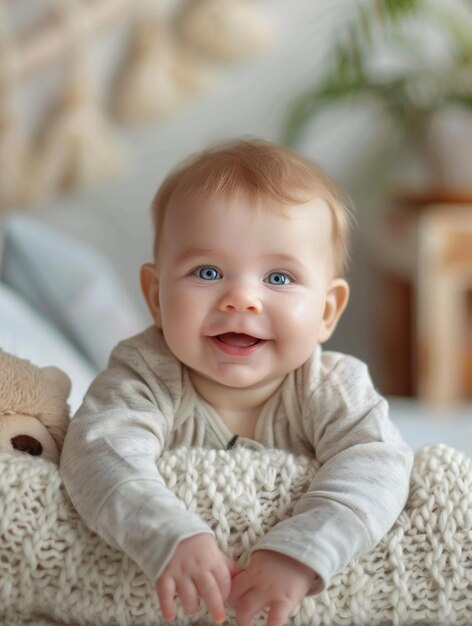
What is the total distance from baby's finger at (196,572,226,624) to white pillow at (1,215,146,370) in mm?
825

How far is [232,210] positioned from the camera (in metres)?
0.79

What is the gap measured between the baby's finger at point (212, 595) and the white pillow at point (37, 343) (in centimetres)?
45

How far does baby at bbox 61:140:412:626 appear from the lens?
0.67 metres

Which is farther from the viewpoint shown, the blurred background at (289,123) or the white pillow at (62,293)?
the blurred background at (289,123)

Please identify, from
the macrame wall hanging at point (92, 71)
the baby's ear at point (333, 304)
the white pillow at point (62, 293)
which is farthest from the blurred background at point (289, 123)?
the baby's ear at point (333, 304)

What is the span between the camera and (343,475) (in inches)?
28.6

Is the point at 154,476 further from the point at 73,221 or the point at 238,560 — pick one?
the point at 73,221

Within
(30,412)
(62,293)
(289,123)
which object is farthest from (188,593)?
(289,123)

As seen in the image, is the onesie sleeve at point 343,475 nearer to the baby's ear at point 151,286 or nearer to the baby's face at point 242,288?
the baby's face at point 242,288

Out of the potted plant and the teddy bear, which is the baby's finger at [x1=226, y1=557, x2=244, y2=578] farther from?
the potted plant

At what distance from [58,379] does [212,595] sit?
0.31 metres

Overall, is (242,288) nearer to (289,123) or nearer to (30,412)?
(30,412)

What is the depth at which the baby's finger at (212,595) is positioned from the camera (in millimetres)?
655

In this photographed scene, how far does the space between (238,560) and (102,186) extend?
2302 millimetres
